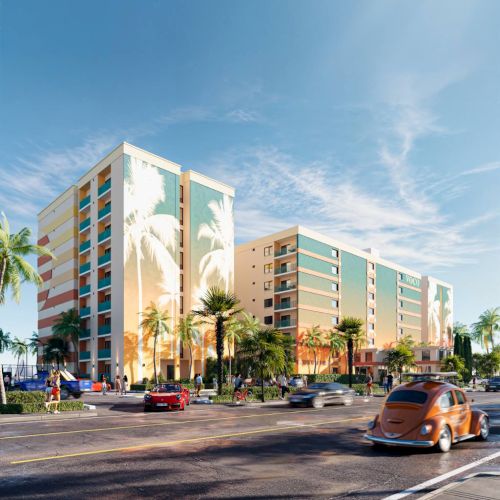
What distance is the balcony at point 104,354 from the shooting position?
58.5 metres

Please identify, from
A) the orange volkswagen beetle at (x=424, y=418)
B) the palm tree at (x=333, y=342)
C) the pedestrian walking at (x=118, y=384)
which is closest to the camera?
the orange volkswagen beetle at (x=424, y=418)

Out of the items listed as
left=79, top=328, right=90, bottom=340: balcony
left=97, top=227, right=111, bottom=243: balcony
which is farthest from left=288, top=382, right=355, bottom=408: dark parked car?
left=79, top=328, right=90, bottom=340: balcony

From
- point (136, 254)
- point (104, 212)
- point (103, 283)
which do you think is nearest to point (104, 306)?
point (103, 283)

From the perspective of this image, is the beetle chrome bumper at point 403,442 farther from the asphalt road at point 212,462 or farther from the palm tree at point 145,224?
the palm tree at point 145,224

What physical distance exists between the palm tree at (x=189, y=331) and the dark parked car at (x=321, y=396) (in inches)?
1139

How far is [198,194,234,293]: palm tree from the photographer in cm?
6750

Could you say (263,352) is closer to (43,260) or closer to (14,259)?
(14,259)

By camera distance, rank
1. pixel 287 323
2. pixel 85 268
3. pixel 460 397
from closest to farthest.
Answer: pixel 460 397
pixel 85 268
pixel 287 323

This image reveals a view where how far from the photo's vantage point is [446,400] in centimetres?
1405

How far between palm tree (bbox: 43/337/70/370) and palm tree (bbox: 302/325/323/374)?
107 feet

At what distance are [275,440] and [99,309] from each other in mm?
48736

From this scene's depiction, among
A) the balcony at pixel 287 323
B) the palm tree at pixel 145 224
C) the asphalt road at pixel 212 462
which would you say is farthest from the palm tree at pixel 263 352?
the balcony at pixel 287 323

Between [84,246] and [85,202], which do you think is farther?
[85,202]

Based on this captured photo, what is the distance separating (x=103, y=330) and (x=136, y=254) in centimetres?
963
